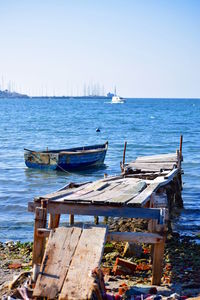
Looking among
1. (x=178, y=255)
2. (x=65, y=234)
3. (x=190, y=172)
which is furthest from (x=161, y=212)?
(x=190, y=172)

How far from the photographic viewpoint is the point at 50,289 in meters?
7.64

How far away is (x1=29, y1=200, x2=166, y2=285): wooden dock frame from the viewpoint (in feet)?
32.1

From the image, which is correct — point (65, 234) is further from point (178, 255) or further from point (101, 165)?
point (101, 165)

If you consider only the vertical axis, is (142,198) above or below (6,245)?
above

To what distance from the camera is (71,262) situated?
824 centimetres

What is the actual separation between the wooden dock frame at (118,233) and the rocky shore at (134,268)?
0.57 metres

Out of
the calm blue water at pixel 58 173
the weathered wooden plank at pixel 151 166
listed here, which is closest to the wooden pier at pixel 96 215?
the calm blue water at pixel 58 173

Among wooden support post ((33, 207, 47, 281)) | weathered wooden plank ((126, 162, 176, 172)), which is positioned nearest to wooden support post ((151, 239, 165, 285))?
wooden support post ((33, 207, 47, 281))

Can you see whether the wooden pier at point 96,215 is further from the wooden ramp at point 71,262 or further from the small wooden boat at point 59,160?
the small wooden boat at point 59,160

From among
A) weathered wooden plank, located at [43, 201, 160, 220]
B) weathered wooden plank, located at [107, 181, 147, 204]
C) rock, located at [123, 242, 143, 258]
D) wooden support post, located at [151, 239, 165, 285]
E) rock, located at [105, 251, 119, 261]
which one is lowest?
rock, located at [105, 251, 119, 261]

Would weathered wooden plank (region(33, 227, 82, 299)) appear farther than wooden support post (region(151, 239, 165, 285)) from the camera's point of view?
No

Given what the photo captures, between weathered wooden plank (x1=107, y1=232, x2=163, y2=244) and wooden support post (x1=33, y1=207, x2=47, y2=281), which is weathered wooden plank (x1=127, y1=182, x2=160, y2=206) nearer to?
weathered wooden plank (x1=107, y1=232, x2=163, y2=244)

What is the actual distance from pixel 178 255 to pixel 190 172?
59.8 feet

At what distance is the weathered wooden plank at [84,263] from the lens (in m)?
7.45
